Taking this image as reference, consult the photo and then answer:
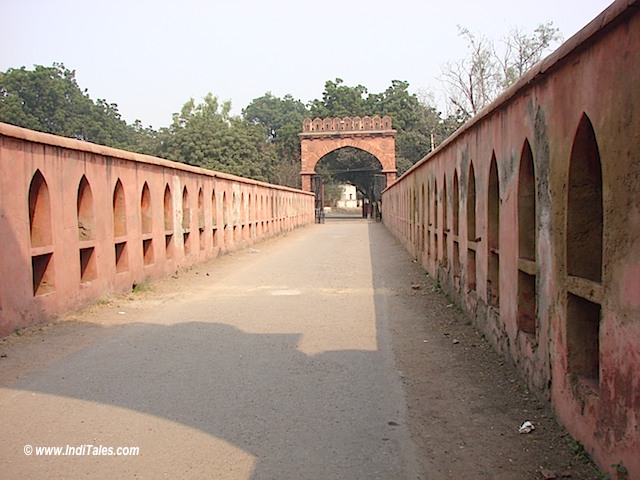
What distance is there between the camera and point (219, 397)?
5574mm

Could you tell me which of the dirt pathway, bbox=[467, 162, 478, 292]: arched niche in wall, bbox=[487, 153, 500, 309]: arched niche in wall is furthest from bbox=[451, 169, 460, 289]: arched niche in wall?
bbox=[487, 153, 500, 309]: arched niche in wall

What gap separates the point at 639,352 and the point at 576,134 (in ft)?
5.15

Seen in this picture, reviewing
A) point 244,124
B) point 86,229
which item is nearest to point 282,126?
point 244,124

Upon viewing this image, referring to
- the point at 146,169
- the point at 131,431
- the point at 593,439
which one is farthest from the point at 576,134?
the point at 146,169

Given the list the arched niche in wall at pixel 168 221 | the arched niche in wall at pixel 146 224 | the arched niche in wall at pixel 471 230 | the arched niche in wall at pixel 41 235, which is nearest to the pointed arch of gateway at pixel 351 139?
the arched niche in wall at pixel 168 221

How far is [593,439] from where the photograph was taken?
3885 millimetres

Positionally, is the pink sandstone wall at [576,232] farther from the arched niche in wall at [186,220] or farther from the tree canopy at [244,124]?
the tree canopy at [244,124]

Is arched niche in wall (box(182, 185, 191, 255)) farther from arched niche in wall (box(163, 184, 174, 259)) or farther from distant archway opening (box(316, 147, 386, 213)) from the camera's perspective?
distant archway opening (box(316, 147, 386, 213))

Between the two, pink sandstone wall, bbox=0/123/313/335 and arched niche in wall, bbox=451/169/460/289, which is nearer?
pink sandstone wall, bbox=0/123/313/335

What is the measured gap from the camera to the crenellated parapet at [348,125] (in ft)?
169

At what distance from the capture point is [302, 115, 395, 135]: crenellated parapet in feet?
169

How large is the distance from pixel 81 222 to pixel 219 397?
589cm

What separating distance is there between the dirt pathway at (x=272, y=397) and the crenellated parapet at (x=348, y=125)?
42.2 m

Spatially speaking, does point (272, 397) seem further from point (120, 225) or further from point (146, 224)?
point (146, 224)
